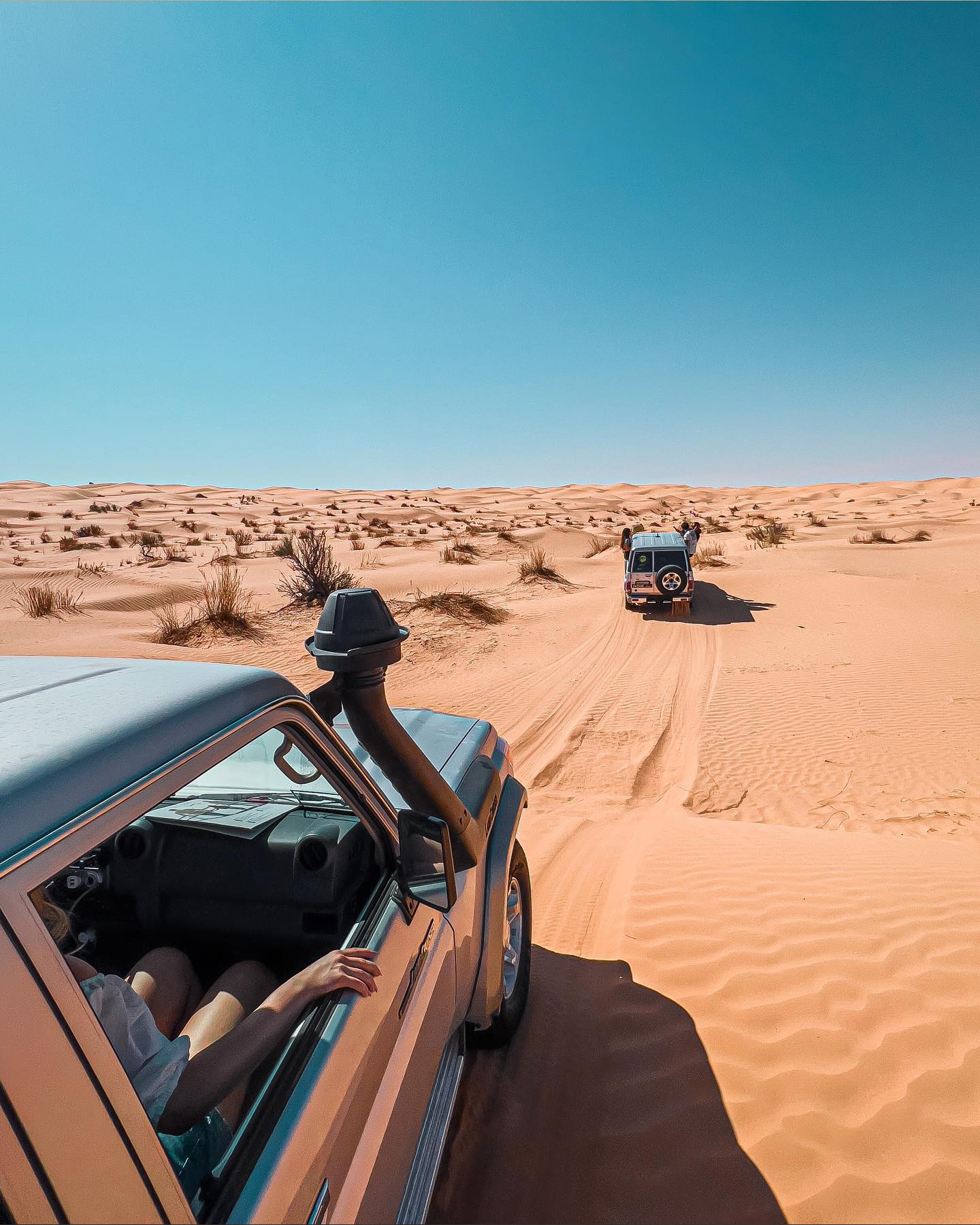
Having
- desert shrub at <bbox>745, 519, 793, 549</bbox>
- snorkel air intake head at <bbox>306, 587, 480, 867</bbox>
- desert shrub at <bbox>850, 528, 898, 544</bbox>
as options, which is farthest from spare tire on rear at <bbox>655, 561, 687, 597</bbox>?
desert shrub at <bbox>850, 528, 898, 544</bbox>

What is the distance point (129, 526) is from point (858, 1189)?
35.8m

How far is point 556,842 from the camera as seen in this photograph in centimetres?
541

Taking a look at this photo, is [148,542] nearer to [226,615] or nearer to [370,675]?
[226,615]

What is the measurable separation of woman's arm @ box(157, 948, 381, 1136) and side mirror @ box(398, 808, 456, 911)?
21 centimetres

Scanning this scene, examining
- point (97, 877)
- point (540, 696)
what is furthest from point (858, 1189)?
point (540, 696)

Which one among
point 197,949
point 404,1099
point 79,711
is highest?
point 79,711

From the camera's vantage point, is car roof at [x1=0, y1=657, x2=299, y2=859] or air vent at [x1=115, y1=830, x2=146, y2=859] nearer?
car roof at [x1=0, y1=657, x2=299, y2=859]

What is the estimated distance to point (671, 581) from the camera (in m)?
14.5

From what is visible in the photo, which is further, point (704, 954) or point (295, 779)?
point (704, 954)

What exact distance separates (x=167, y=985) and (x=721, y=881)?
3861 millimetres

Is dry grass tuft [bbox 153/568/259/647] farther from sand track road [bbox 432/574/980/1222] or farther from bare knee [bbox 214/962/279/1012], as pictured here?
bare knee [bbox 214/962/279/1012]

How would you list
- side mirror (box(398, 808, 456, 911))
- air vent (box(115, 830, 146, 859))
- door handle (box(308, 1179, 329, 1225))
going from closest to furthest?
door handle (box(308, 1179, 329, 1225))
side mirror (box(398, 808, 456, 911))
air vent (box(115, 830, 146, 859))

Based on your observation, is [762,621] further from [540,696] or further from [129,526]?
[129,526]

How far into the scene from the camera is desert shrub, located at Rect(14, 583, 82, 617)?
12.6 m
